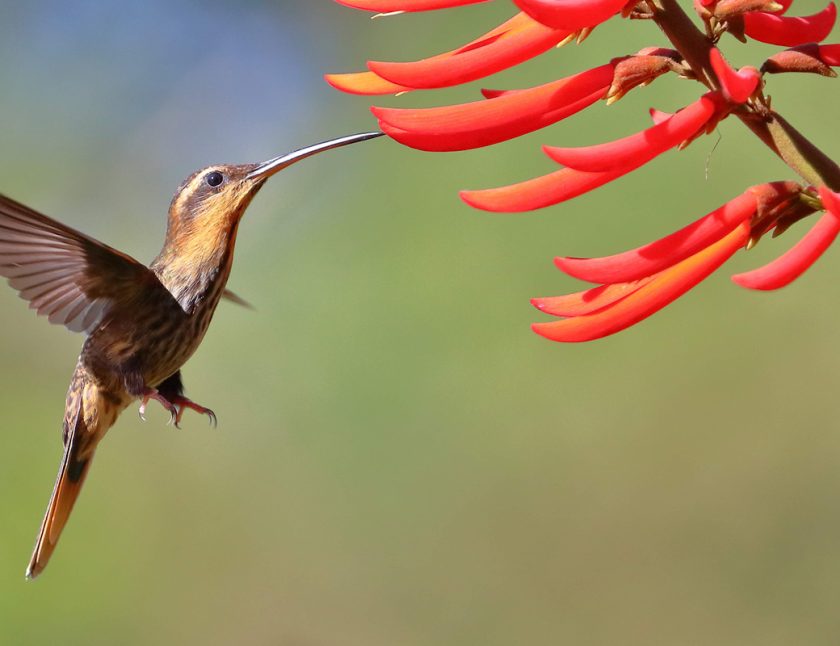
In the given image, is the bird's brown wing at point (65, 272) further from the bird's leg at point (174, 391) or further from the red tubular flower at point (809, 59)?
the red tubular flower at point (809, 59)

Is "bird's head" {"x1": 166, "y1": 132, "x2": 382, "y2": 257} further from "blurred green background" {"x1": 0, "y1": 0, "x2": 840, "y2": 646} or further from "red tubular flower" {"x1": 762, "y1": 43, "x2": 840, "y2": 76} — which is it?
"blurred green background" {"x1": 0, "y1": 0, "x2": 840, "y2": 646}

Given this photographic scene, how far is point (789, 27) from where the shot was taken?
0.79 metres

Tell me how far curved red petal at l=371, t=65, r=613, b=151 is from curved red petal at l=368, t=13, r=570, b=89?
0.06ft

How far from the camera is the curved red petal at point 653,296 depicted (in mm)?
696

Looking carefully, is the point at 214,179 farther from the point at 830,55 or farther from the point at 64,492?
the point at 830,55

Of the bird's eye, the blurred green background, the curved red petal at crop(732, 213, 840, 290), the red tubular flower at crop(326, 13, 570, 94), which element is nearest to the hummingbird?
the bird's eye

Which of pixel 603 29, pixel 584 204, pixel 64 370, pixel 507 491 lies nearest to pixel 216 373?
pixel 64 370

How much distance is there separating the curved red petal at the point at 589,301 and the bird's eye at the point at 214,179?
0.80 metres

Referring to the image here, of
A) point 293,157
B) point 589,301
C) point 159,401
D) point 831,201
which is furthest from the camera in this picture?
point 159,401

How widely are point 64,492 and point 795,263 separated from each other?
3.58ft

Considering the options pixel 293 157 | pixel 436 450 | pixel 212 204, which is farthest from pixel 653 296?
pixel 436 450

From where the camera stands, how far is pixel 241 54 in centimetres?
325

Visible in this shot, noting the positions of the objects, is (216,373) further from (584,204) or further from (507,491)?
(584,204)

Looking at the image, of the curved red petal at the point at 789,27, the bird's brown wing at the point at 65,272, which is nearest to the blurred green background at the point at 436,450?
the bird's brown wing at the point at 65,272
